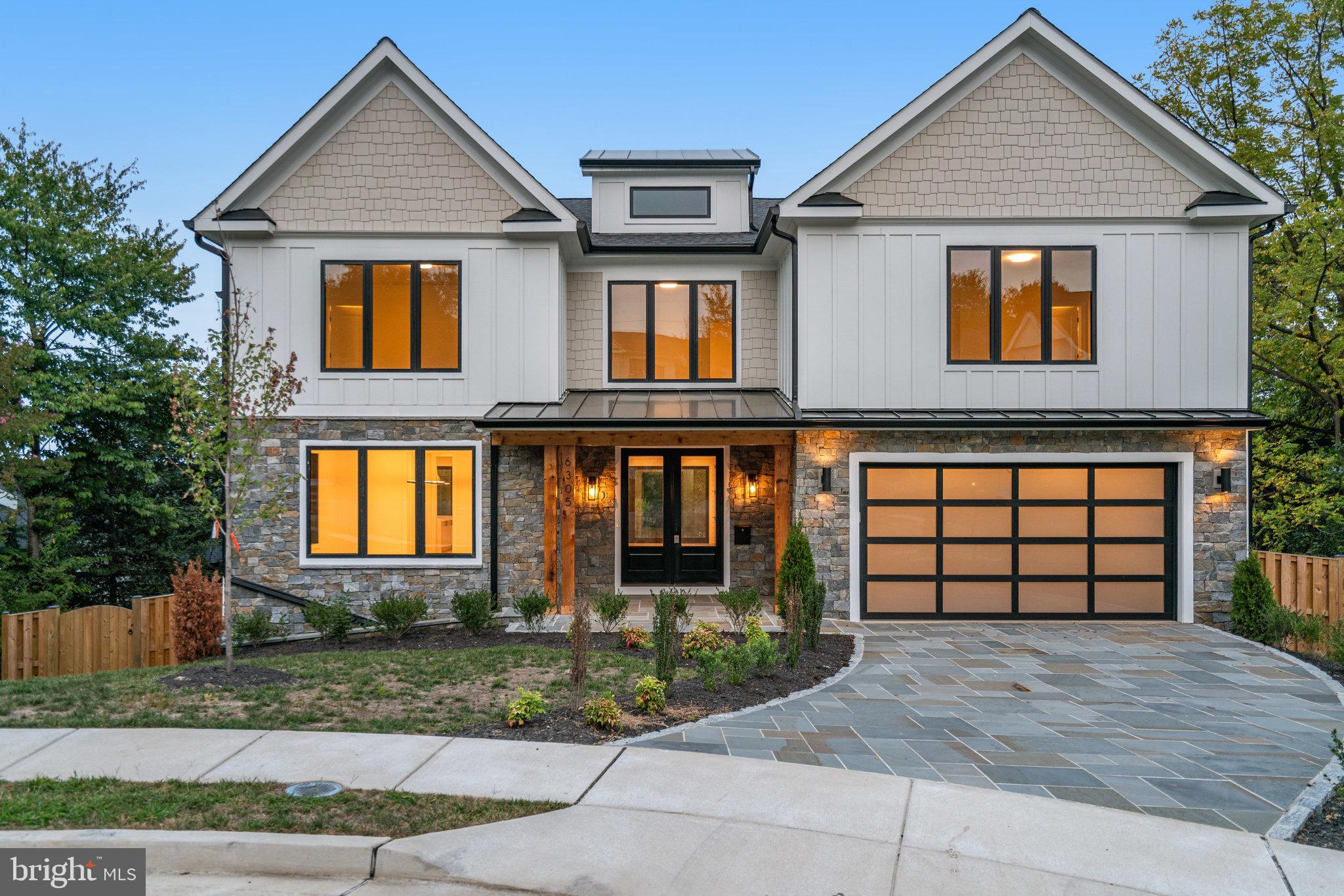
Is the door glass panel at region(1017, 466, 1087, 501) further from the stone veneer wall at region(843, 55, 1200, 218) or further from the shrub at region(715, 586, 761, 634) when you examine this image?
the shrub at region(715, 586, 761, 634)

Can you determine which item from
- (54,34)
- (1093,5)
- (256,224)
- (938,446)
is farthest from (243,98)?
(938,446)

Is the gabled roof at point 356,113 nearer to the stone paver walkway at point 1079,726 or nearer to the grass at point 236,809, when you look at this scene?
the stone paver walkway at point 1079,726

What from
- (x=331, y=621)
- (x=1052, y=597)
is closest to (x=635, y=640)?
(x=331, y=621)

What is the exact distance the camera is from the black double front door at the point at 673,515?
45.9ft

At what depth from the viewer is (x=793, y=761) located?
18.7 ft

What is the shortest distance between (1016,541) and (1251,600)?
3.04 metres

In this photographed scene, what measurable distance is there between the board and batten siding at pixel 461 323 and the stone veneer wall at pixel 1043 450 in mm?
4349

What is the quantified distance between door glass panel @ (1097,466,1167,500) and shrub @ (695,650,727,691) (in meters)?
7.43

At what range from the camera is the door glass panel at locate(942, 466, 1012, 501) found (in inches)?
472

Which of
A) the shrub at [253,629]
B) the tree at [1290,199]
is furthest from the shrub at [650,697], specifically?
the tree at [1290,199]

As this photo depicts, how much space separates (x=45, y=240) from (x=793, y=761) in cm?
1683

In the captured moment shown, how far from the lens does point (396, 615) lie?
10852 mm

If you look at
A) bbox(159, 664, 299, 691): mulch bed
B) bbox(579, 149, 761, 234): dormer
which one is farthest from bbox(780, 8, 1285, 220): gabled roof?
bbox(159, 664, 299, 691): mulch bed

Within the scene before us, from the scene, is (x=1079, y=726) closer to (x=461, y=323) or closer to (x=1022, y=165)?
(x=1022, y=165)
